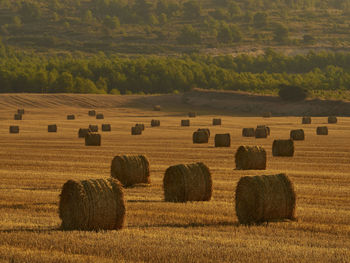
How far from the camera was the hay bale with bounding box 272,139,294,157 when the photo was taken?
111ft

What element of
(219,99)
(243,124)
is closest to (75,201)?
(243,124)

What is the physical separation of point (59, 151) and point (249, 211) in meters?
23.3

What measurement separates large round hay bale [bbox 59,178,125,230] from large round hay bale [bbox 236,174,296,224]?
8.17ft

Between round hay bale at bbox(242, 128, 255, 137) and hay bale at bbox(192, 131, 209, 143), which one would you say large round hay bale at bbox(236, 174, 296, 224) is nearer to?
hay bale at bbox(192, 131, 209, 143)

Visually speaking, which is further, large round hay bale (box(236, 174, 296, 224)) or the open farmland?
large round hay bale (box(236, 174, 296, 224))

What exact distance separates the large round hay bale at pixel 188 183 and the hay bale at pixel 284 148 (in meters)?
15.7

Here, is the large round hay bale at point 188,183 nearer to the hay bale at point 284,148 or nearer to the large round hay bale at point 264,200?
the large round hay bale at point 264,200

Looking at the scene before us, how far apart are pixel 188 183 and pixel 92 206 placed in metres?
4.63

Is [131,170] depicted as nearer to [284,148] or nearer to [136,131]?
[284,148]

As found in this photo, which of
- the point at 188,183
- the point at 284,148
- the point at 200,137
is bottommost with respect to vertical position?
A: the point at 188,183

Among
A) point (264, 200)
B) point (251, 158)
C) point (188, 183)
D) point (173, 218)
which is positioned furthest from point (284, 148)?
point (264, 200)

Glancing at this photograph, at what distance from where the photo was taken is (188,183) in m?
18.1

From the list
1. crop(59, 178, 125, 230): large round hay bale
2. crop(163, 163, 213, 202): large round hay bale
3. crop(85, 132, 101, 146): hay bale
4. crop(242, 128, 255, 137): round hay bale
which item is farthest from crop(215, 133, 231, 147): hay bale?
crop(59, 178, 125, 230): large round hay bale

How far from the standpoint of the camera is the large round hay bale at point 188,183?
18141mm
